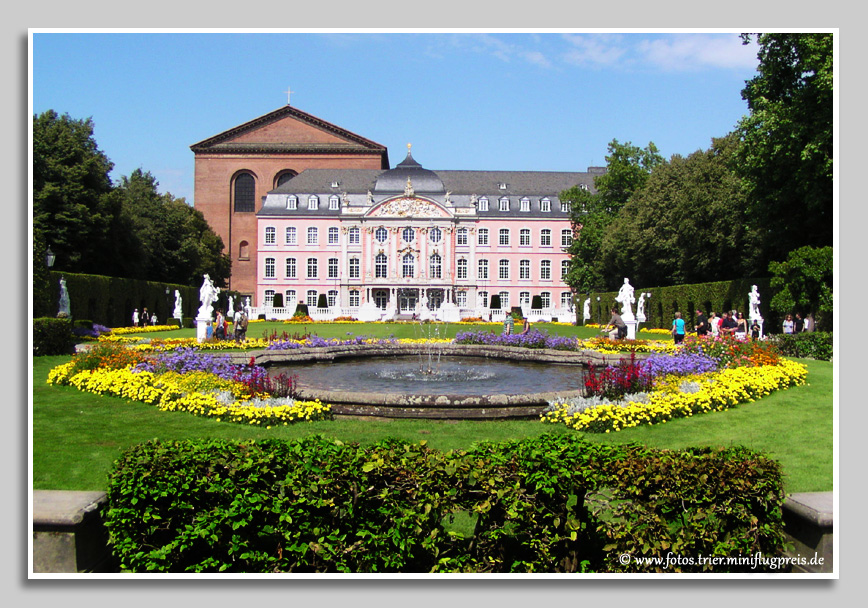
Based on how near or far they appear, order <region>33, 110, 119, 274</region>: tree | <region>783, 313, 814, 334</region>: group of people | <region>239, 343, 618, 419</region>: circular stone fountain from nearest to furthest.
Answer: <region>239, 343, 618, 419</region>: circular stone fountain → <region>783, 313, 814, 334</region>: group of people → <region>33, 110, 119, 274</region>: tree

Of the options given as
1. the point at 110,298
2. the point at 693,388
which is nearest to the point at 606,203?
the point at 110,298

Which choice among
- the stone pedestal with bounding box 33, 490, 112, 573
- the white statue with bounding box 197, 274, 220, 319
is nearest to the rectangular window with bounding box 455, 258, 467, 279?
the white statue with bounding box 197, 274, 220, 319

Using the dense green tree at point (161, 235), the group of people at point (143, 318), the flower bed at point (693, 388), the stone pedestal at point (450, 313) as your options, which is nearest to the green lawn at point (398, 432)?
the flower bed at point (693, 388)

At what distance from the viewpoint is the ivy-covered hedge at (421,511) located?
4215mm

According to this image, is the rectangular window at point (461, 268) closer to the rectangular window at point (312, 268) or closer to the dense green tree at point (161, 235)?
the rectangular window at point (312, 268)

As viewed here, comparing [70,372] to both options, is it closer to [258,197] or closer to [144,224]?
[144,224]

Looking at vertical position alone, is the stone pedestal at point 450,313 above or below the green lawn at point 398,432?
above

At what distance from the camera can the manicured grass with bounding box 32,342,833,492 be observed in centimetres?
677

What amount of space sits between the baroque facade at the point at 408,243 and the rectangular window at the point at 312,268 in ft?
0.30

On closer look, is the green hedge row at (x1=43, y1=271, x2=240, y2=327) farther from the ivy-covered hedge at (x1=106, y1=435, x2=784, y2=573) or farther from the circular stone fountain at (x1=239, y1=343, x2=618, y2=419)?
the ivy-covered hedge at (x1=106, y1=435, x2=784, y2=573)

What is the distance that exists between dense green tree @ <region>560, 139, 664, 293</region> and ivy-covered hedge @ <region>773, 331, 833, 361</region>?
29613 mm

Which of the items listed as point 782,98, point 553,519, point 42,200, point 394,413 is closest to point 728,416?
point 394,413

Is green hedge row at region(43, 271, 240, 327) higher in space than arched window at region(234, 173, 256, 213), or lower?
lower

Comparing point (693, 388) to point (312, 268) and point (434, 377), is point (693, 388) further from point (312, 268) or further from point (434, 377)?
point (312, 268)
